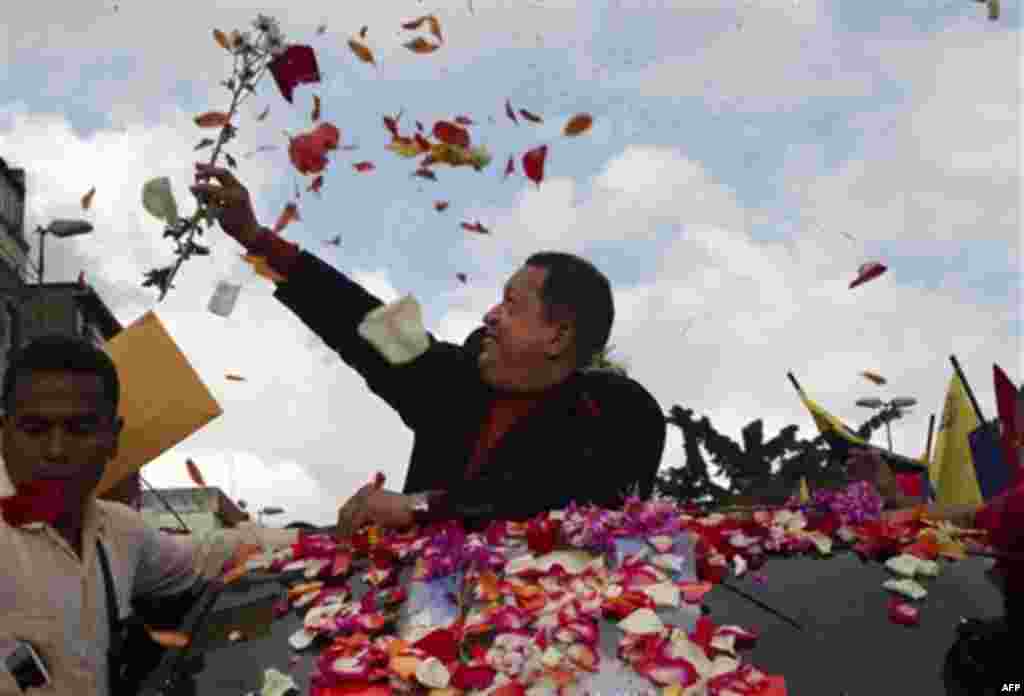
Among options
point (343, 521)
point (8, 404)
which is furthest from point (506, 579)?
point (8, 404)

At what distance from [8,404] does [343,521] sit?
2.82ft

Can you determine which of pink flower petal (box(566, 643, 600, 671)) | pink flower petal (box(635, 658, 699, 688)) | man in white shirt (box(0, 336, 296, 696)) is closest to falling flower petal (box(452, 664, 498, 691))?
pink flower petal (box(566, 643, 600, 671))

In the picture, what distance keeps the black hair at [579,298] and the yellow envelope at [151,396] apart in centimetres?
A: 120

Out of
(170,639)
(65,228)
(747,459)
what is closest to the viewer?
(170,639)

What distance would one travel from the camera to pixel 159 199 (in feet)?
16.5

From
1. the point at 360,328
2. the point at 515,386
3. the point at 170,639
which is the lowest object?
the point at 170,639

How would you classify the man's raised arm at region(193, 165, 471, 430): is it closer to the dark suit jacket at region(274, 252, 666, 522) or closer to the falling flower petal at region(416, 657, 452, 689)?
the dark suit jacket at region(274, 252, 666, 522)

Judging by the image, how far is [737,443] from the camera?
9.10 metres

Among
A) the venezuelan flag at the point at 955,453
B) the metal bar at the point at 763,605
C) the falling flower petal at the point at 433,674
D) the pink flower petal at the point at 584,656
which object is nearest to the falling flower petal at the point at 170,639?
the falling flower petal at the point at 433,674

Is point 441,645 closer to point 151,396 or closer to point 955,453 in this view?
point 151,396

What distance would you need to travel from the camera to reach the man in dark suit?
4.66 meters

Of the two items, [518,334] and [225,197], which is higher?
[225,197]

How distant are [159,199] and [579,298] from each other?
1.53 m

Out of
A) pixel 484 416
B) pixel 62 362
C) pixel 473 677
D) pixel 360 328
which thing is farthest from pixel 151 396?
pixel 473 677
